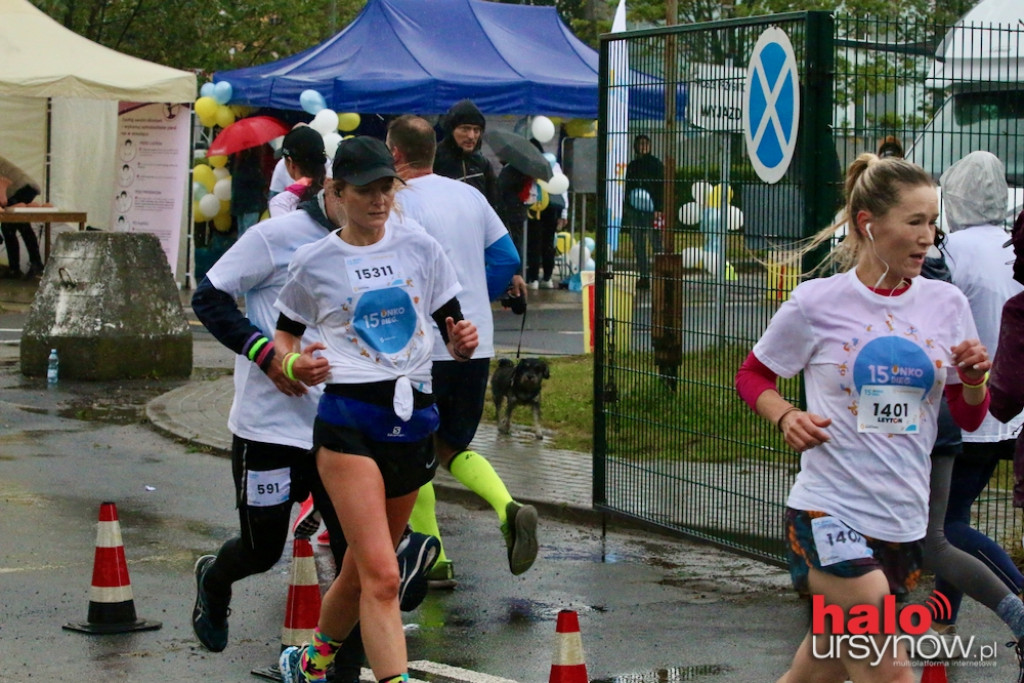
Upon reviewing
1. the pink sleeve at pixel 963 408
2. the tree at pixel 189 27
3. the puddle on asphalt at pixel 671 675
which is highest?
the tree at pixel 189 27

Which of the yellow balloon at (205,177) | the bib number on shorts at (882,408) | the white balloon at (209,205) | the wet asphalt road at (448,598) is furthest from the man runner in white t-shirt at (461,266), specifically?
the yellow balloon at (205,177)

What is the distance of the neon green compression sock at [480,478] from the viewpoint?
7.00 m

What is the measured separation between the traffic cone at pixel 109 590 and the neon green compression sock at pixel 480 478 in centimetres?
151

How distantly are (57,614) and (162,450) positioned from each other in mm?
4460

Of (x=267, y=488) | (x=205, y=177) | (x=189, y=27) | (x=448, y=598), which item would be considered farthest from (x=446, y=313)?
(x=189, y=27)

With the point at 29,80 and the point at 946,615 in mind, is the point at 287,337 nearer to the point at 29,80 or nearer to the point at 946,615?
the point at 946,615

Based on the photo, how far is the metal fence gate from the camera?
7055mm

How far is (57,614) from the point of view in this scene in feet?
22.1

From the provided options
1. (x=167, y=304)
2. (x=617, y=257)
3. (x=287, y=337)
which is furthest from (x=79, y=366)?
(x=287, y=337)

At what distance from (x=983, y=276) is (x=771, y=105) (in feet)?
4.62

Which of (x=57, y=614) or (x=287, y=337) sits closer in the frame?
(x=287, y=337)

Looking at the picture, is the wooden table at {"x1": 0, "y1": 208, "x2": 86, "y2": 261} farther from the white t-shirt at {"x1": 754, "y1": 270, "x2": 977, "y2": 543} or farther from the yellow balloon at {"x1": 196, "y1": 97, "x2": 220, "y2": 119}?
the white t-shirt at {"x1": 754, "y1": 270, "x2": 977, "y2": 543}

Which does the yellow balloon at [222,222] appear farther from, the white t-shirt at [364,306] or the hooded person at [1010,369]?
the hooded person at [1010,369]

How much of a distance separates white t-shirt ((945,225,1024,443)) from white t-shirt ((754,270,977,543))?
6.63ft
